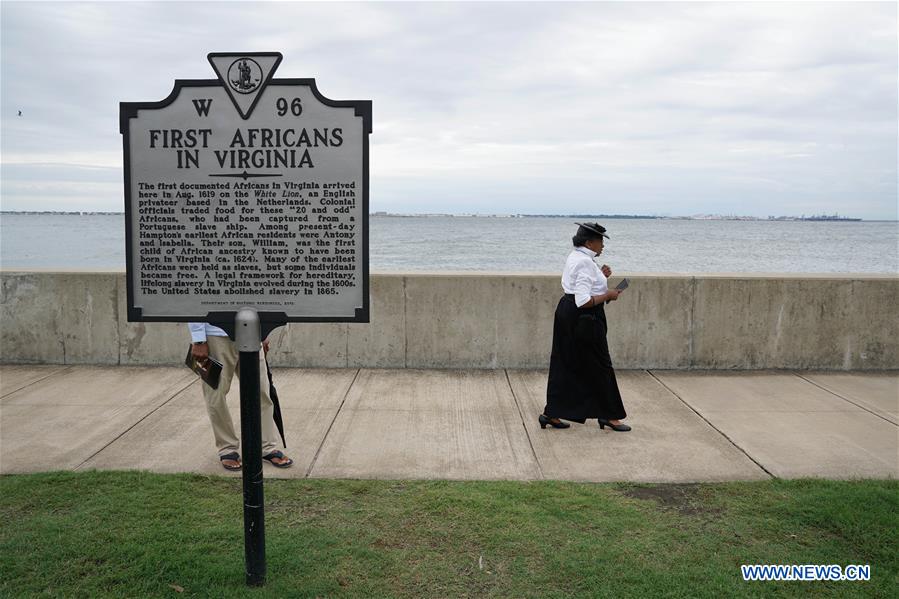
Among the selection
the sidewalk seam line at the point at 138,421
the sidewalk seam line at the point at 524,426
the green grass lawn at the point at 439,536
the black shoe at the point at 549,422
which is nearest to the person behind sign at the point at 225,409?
the green grass lawn at the point at 439,536

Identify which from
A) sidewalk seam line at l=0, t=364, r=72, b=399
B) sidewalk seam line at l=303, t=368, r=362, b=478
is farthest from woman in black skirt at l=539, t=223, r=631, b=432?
sidewalk seam line at l=0, t=364, r=72, b=399

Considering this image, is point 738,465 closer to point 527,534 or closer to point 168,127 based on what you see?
point 527,534

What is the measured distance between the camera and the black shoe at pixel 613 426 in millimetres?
6090

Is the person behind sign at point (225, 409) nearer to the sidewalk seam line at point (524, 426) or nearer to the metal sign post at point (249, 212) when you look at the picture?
the metal sign post at point (249, 212)

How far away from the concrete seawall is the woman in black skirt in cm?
214

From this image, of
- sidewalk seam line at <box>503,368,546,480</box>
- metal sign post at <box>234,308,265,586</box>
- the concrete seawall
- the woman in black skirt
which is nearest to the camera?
metal sign post at <box>234,308,265,586</box>

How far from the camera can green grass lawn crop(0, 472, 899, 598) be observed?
140 inches

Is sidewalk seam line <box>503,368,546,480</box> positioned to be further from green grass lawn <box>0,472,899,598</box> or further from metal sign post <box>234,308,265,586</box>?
metal sign post <box>234,308,265,586</box>

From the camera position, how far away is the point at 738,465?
530 cm

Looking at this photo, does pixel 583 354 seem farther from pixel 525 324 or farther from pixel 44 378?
pixel 44 378

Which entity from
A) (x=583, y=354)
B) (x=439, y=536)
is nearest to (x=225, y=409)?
(x=439, y=536)

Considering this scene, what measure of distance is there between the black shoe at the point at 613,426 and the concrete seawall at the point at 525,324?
2.16m

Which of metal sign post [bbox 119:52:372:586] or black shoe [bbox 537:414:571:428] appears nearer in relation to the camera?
metal sign post [bbox 119:52:372:586]

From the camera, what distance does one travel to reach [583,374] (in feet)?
20.2
